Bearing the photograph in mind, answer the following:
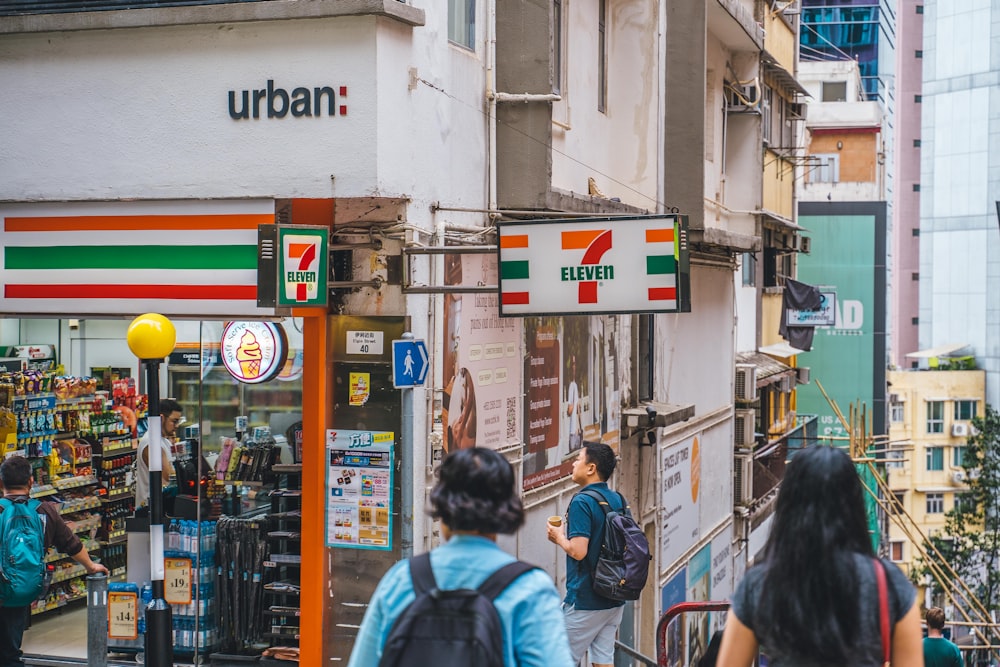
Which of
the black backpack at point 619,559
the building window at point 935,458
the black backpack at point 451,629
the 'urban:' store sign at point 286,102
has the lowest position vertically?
the building window at point 935,458

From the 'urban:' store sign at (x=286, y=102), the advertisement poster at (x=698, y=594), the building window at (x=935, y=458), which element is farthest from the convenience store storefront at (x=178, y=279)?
the building window at (x=935, y=458)

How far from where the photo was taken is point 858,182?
50.3 metres

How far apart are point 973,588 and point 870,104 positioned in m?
18.4

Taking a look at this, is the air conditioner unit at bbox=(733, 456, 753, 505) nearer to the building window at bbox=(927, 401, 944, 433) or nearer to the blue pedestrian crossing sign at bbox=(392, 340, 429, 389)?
the blue pedestrian crossing sign at bbox=(392, 340, 429, 389)

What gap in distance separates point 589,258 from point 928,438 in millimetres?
63396

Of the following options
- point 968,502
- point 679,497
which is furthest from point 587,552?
point 968,502

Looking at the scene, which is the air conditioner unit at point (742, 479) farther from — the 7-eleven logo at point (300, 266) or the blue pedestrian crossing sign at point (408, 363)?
the 7-eleven logo at point (300, 266)

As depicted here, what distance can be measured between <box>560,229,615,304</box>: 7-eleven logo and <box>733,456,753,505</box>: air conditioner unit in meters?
14.7

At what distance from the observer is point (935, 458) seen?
222ft

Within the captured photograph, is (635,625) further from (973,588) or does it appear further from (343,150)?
(973,588)

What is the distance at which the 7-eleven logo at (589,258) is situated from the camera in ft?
29.7

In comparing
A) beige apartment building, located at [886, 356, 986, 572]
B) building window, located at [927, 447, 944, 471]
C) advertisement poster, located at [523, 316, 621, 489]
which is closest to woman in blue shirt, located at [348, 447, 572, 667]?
advertisement poster, located at [523, 316, 621, 489]

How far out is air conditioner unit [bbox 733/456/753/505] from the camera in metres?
23.2

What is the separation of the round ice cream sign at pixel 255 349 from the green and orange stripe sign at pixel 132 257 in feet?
3.84
